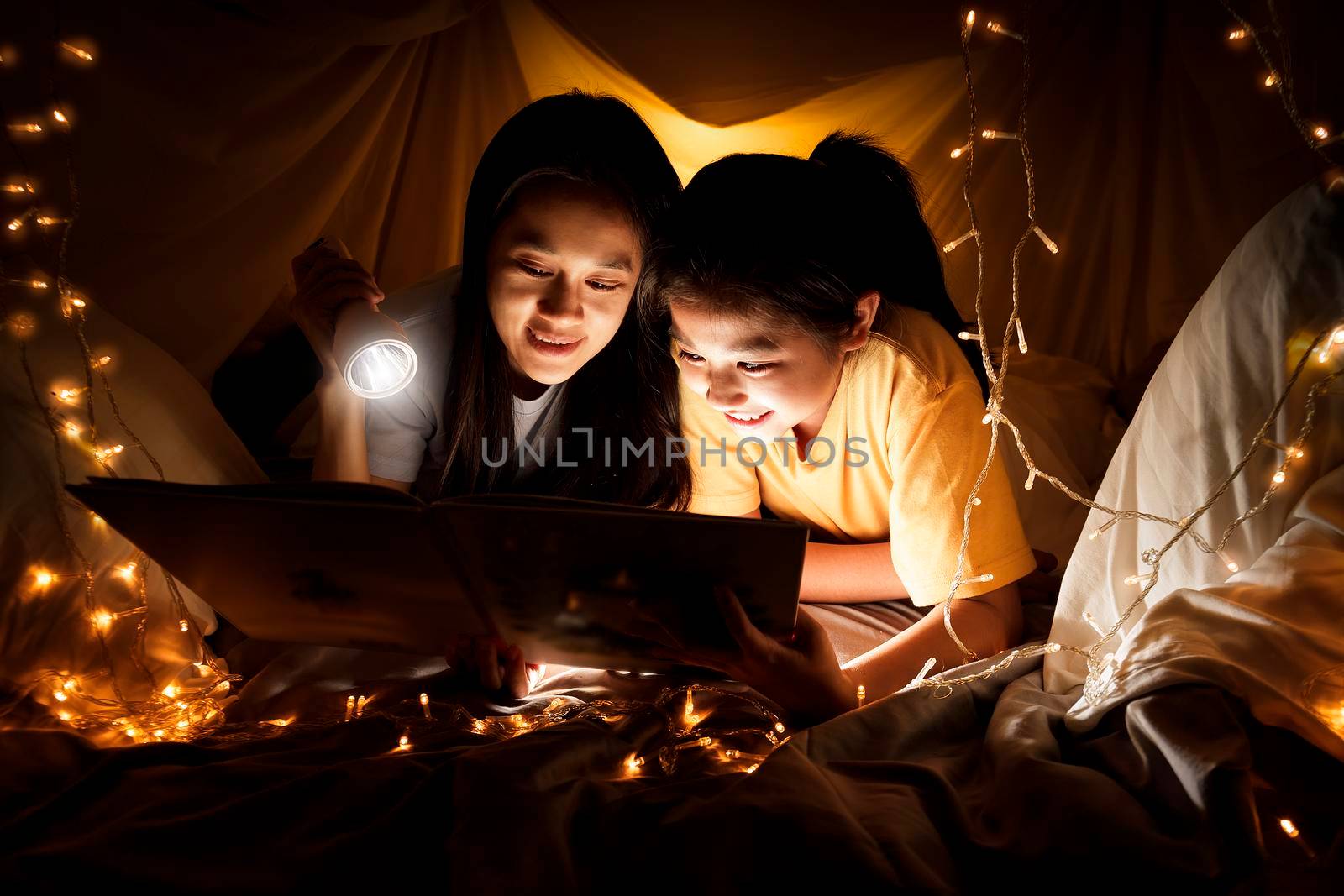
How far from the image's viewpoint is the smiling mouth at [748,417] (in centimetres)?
114

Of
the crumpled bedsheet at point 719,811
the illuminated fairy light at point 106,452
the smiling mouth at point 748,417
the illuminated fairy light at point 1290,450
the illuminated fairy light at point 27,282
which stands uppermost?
the illuminated fairy light at point 27,282

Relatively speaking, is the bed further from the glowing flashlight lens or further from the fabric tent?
the fabric tent

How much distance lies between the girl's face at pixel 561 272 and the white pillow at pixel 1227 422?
0.66 meters

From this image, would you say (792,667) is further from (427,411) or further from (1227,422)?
(427,411)

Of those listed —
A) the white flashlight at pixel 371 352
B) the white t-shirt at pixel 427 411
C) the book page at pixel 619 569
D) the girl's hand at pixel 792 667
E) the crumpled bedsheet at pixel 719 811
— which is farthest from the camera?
the white t-shirt at pixel 427 411

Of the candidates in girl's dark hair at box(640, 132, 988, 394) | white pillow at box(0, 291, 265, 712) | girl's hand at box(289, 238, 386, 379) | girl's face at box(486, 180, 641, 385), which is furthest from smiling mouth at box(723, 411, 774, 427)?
white pillow at box(0, 291, 265, 712)

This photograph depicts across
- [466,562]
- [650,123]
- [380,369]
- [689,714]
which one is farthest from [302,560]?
[650,123]

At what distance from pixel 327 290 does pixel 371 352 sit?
0.16 m

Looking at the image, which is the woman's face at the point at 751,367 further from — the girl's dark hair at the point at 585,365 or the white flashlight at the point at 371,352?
the white flashlight at the point at 371,352

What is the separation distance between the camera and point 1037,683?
3.11 feet

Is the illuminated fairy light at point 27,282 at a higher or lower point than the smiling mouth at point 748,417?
higher

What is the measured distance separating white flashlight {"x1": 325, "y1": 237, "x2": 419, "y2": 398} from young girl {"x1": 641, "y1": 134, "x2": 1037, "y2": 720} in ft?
1.07

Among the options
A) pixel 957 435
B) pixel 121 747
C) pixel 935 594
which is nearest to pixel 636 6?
pixel 957 435

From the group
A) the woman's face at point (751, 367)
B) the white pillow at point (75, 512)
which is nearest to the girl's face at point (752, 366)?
the woman's face at point (751, 367)
